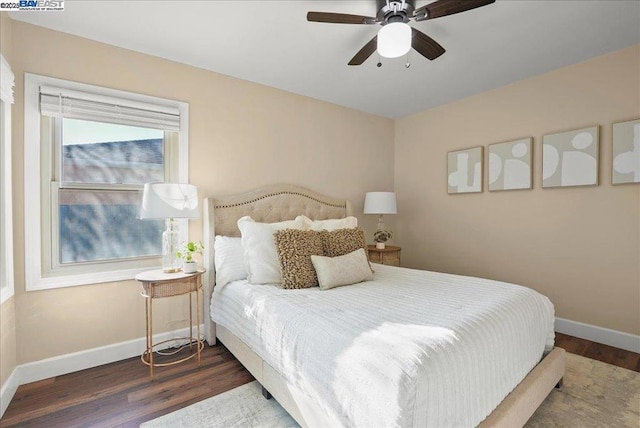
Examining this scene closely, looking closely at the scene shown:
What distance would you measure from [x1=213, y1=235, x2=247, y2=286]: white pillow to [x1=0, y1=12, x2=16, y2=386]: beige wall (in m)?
1.31

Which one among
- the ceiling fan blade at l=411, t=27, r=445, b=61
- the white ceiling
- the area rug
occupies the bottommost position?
the area rug

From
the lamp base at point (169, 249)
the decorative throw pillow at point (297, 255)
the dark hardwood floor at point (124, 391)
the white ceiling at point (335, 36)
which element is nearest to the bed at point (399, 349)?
the decorative throw pillow at point (297, 255)

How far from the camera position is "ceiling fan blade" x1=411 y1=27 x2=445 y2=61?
199 centimetres

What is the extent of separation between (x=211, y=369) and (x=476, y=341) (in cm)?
189

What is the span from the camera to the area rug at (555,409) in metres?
1.73

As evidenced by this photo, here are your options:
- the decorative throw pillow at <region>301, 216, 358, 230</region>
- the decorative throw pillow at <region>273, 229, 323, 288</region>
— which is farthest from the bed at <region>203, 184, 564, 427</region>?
the decorative throw pillow at <region>301, 216, 358, 230</region>

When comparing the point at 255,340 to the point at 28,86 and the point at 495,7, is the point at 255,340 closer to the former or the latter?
the point at 28,86

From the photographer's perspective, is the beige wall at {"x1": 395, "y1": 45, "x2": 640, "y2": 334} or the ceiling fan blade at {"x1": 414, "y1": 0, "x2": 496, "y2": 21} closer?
the ceiling fan blade at {"x1": 414, "y1": 0, "x2": 496, "y2": 21}

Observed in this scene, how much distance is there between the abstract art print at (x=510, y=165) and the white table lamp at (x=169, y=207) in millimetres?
3152

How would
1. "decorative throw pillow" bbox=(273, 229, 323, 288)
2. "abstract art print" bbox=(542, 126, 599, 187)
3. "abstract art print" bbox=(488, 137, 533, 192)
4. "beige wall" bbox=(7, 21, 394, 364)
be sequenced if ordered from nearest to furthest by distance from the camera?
"beige wall" bbox=(7, 21, 394, 364) < "decorative throw pillow" bbox=(273, 229, 323, 288) < "abstract art print" bbox=(542, 126, 599, 187) < "abstract art print" bbox=(488, 137, 533, 192)

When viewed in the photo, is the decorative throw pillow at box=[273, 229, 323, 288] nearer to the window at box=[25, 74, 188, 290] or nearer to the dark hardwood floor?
the dark hardwood floor

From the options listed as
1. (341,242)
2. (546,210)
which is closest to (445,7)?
(341,242)

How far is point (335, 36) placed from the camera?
234cm

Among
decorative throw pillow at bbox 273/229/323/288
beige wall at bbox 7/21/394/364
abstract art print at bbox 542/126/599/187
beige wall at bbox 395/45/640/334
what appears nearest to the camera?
beige wall at bbox 7/21/394/364
